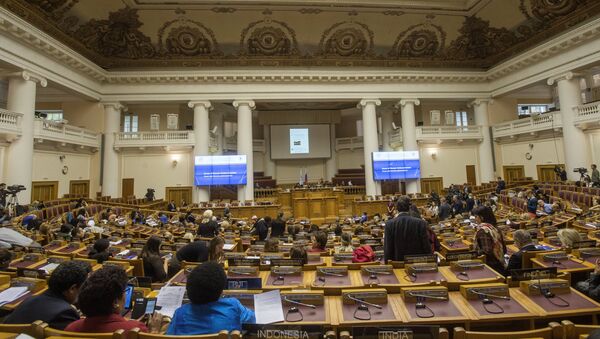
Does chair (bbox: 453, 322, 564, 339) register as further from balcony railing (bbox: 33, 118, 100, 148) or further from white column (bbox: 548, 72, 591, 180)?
white column (bbox: 548, 72, 591, 180)

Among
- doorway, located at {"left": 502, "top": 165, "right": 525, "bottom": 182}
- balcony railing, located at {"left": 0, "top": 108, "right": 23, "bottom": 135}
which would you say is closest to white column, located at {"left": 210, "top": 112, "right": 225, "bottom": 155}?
balcony railing, located at {"left": 0, "top": 108, "right": 23, "bottom": 135}

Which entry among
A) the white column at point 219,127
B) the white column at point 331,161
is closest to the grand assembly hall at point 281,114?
the white column at point 219,127

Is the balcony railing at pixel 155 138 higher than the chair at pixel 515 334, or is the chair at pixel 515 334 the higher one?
the balcony railing at pixel 155 138

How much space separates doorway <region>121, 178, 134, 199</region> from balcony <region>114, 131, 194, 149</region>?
197 cm

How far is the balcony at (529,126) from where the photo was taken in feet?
49.2

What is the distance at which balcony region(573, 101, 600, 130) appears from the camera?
514 inches

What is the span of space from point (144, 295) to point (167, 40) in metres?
16.8

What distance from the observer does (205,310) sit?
1.86 metres

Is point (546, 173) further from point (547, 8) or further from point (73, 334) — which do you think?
point (73, 334)

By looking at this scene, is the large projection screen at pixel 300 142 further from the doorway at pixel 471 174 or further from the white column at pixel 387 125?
the doorway at pixel 471 174

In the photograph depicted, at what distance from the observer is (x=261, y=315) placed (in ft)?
7.38

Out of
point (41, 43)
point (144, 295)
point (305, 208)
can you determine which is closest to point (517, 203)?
point (305, 208)

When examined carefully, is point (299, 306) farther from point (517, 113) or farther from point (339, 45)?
point (517, 113)

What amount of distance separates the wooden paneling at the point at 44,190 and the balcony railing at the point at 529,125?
23.8 meters
